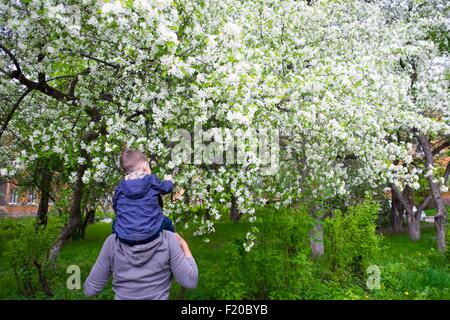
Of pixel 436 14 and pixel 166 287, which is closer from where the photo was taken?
pixel 166 287

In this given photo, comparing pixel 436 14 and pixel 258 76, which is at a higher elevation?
pixel 436 14

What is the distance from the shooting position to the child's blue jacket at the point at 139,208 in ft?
9.00

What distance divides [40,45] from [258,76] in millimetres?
2828

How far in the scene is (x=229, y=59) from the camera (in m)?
4.95

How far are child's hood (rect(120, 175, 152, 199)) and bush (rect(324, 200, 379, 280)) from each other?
4.45 m

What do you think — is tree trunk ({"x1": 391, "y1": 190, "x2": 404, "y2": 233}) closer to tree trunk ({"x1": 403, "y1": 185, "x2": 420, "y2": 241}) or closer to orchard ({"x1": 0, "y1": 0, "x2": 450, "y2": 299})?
tree trunk ({"x1": 403, "y1": 185, "x2": 420, "y2": 241})

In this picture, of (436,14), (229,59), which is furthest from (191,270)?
(436,14)

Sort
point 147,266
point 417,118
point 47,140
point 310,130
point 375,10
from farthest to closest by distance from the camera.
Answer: point 375,10
point 417,118
point 310,130
point 47,140
point 147,266

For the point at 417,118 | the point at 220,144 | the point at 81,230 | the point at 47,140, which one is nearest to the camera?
the point at 220,144

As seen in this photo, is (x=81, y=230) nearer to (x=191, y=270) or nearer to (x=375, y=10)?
(x=375, y=10)

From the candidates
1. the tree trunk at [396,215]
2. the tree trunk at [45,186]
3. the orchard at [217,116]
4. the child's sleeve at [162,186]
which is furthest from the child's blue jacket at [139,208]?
the tree trunk at [396,215]

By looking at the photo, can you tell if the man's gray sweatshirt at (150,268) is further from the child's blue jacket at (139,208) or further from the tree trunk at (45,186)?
the tree trunk at (45,186)

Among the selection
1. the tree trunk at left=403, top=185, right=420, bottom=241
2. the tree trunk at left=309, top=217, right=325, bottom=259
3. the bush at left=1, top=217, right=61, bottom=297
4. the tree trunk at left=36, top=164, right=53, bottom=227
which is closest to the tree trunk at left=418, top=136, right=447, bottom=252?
the tree trunk at left=403, top=185, right=420, bottom=241
